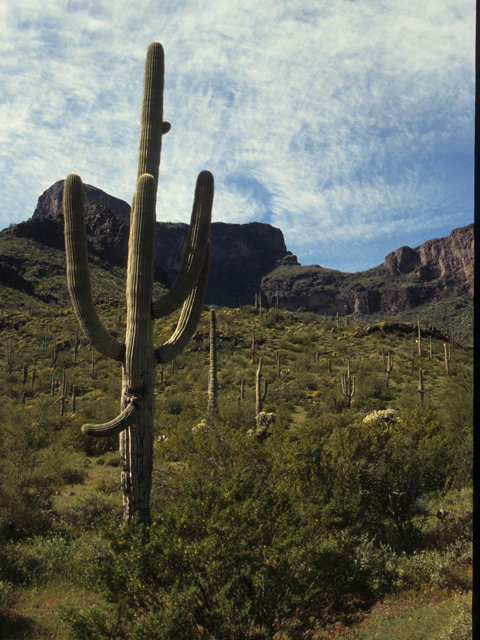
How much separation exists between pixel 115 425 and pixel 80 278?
2578 millimetres

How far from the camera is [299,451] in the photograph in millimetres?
8953

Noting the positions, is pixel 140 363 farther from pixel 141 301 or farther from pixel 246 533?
pixel 246 533

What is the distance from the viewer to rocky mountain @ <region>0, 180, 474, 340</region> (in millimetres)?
→ 81562

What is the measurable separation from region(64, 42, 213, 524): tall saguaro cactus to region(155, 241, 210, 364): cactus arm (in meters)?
0.02

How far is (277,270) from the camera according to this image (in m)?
150

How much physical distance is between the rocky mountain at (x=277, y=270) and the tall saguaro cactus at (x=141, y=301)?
5020 centimetres

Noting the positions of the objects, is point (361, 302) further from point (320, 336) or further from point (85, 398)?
point (85, 398)

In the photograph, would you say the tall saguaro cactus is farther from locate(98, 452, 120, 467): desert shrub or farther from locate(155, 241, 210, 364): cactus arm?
locate(98, 452, 120, 467): desert shrub

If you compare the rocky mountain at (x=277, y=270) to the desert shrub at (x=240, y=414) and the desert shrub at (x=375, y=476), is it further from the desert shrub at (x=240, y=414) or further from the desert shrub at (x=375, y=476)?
the desert shrub at (x=375, y=476)

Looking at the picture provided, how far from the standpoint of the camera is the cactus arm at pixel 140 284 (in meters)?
6.95

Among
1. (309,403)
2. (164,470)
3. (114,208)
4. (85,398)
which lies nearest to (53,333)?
(85,398)

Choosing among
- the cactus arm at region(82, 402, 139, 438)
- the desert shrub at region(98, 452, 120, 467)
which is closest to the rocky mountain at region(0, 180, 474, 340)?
the desert shrub at region(98, 452, 120, 467)

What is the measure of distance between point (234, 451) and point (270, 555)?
477cm

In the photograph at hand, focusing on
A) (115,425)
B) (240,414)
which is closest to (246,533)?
(115,425)
